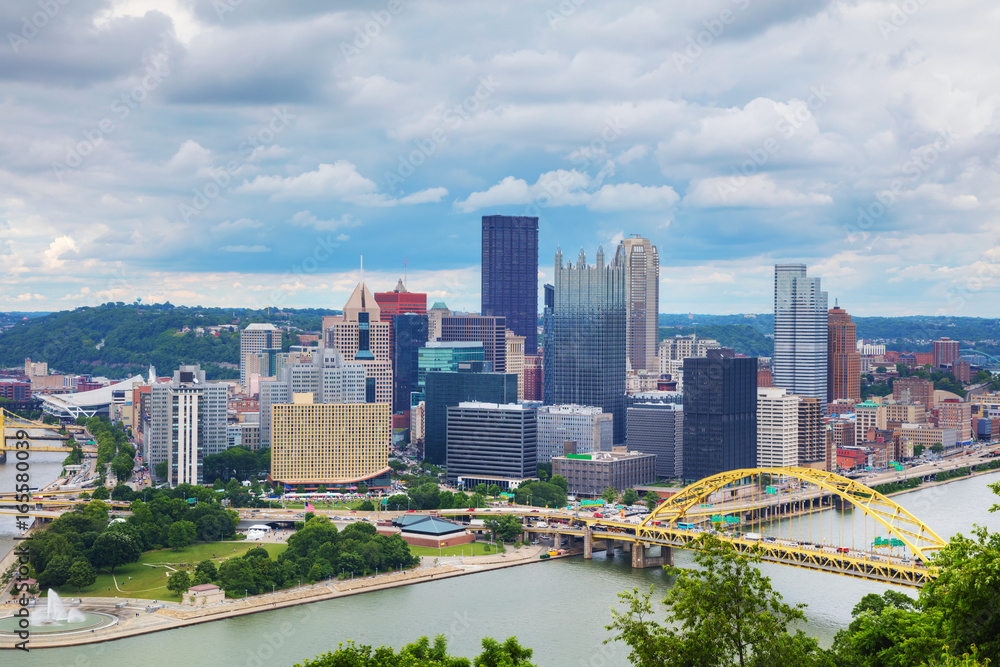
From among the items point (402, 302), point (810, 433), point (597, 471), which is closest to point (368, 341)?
point (402, 302)

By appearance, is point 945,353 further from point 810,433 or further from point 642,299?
point 810,433

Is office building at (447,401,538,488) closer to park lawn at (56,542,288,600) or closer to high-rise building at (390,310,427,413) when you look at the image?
park lawn at (56,542,288,600)

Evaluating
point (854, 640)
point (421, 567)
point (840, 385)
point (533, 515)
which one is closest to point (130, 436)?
point (533, 515)

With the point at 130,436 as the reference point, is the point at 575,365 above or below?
above

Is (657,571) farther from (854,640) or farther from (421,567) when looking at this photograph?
(854,640)

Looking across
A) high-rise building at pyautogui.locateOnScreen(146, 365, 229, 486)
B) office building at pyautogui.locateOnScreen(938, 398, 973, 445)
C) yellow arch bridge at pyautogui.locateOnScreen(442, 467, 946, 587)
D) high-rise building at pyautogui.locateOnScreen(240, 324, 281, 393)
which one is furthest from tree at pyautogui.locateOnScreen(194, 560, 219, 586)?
high-rise building at pyautogui.locateOnScreen(240, 324, 281, 393)
